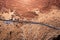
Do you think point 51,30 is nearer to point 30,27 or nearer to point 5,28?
point 30,27

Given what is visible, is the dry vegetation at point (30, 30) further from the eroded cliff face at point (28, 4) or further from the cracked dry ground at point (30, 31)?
the eroded cliff face at point (28, 4)

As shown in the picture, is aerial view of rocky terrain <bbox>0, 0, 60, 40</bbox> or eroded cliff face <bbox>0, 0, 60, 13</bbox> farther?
eroded cliff face <bbox>0, 0, 60, 13</bbox>

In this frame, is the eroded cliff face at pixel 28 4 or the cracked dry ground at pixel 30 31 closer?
the cracked dry ground at pixel 30 31

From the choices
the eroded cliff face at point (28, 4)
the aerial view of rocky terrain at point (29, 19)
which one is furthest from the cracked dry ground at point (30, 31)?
the eroded cliff face at point (28, 4)

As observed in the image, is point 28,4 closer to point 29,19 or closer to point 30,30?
point 29,19

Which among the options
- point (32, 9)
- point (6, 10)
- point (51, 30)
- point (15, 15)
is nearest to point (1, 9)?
point (6, 10)

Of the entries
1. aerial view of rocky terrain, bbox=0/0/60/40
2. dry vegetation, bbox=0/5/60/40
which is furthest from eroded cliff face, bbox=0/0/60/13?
dry vegetation, bbox=0/5/60/40

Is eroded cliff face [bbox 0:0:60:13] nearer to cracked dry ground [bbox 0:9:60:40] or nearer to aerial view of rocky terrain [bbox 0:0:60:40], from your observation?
aerial view of rocky terrain [bbox 0:0:60:40]

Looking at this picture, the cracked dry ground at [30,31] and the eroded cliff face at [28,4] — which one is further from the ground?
the eroded cliff face at [28,4]

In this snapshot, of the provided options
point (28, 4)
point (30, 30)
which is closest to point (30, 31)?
point (30, 30)
